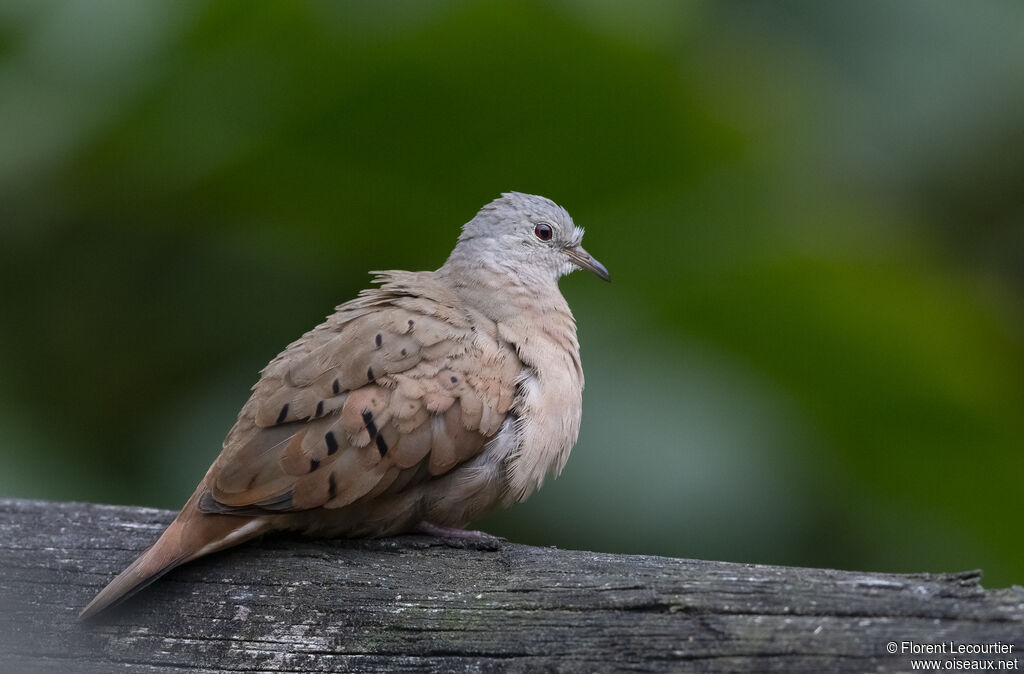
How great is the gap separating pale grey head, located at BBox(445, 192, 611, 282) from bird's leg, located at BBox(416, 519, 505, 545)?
41.3 inches

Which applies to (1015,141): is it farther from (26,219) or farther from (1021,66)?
(26,219)

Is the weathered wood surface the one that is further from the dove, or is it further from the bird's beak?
the bird's beak

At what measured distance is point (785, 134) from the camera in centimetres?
419

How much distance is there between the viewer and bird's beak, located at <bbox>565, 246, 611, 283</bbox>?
3.90 metres

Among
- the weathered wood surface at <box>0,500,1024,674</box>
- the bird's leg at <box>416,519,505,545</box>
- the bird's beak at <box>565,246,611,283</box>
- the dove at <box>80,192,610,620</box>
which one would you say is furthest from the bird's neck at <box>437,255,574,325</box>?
the weathered wood surface at <box>0,500,1024,674</box>

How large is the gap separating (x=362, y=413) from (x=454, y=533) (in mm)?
407

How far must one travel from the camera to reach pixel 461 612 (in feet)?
7.35

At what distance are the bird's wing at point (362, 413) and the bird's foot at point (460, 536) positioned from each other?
0.17m

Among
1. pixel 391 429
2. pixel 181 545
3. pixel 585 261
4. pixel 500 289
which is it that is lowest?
pixel 181 545

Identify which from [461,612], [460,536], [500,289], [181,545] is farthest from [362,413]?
[500,289]

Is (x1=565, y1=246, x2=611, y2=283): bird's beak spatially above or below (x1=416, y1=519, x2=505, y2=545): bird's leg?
above

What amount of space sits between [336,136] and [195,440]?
1189 mm

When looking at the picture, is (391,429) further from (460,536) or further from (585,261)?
(585,261)

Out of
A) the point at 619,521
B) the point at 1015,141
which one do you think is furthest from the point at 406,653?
the point at 1015,141
